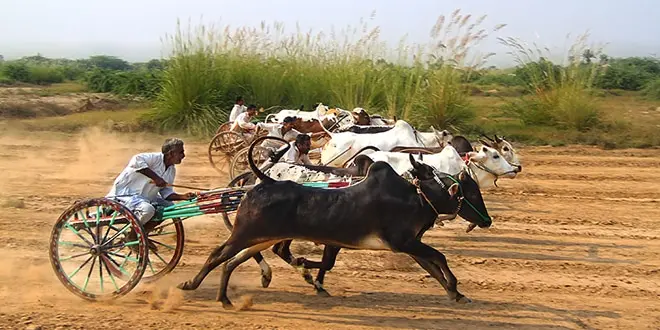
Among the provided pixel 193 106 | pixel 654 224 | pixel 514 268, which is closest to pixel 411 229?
pixel 514 268

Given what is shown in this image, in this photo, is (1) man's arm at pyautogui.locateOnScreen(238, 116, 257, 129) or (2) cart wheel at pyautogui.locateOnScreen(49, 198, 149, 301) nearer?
(2) cart wheel at pyautogui.locateOnScreen(49, 198, 149, 301)

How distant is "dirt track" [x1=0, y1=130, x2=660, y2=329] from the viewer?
7.11 meters

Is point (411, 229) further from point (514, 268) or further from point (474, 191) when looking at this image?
point (514, 268)

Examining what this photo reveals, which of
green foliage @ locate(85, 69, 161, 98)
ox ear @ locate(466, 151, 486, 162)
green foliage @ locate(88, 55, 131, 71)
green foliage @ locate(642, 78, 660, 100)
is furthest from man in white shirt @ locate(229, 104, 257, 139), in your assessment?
green foliage @ locate(88, 55, 131, 71)

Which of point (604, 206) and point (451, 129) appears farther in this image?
point (451, 129)

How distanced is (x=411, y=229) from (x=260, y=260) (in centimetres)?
160

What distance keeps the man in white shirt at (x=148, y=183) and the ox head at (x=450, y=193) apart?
216cm

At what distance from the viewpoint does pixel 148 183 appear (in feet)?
25.7

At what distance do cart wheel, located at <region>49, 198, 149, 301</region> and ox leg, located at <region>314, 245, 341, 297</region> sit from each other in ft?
5.47

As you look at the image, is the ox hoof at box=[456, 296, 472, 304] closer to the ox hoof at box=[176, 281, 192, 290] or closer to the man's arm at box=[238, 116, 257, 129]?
the ox hoof at box=[176, 281, 192, 290]

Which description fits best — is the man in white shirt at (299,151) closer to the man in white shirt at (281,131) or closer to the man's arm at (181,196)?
the man's arm at (181,196)

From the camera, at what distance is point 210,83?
19.5 metres

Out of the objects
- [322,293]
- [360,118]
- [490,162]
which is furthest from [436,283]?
[360,118]

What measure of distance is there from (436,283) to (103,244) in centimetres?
325
